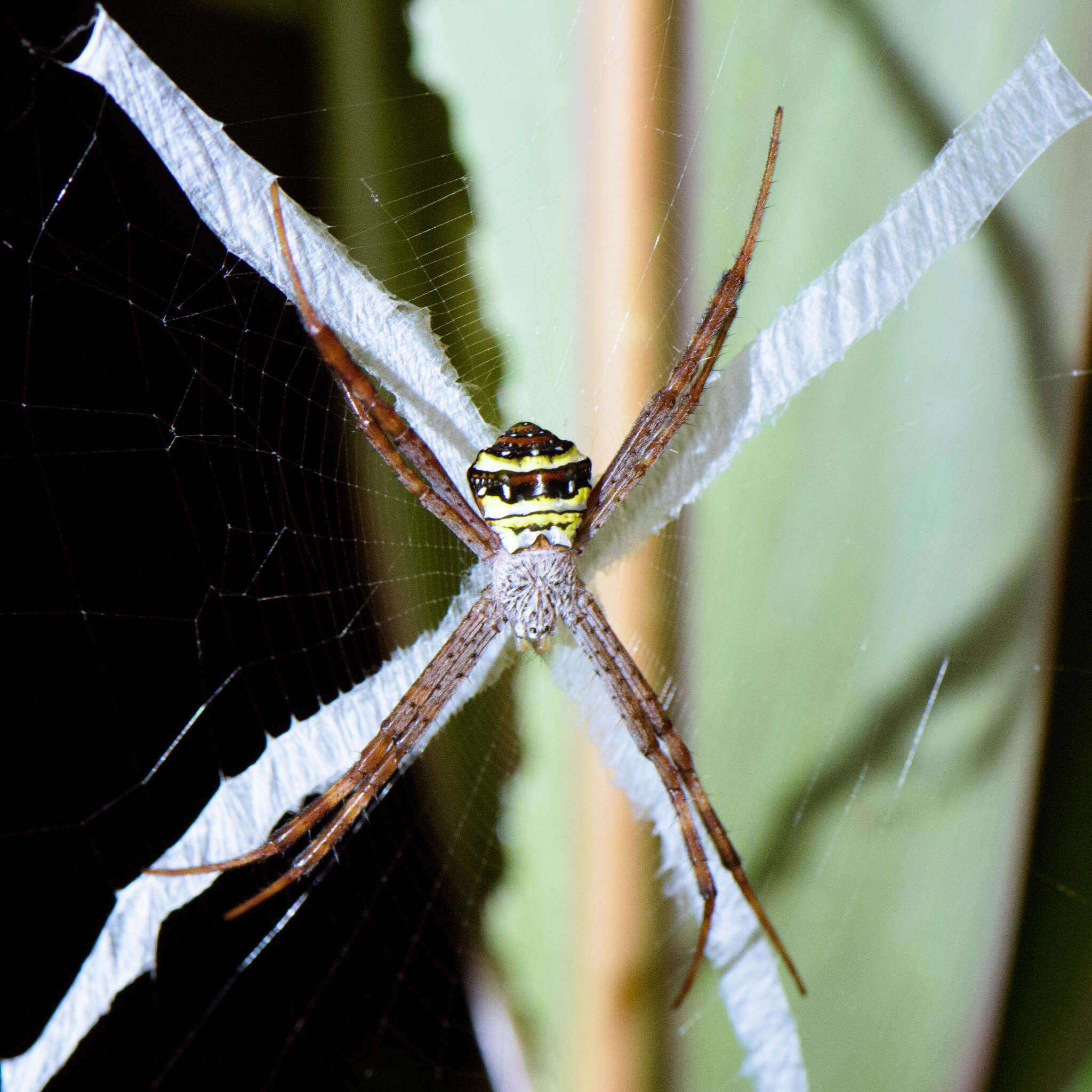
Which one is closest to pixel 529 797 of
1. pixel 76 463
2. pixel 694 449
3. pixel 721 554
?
pixel 721 554

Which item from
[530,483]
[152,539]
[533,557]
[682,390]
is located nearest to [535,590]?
[533,557]

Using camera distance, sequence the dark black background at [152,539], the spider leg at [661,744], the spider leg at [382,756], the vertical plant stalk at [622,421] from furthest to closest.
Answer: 1. the spider leg at [661,744]
2. the spider leg at [382,756]
3. the vertical plant stalk at [622,421]
4. the dark black background at [152,539]

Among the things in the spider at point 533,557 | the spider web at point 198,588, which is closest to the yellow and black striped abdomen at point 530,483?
the spider at point 533,557

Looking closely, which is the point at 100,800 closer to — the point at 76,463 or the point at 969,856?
the point at 76,463

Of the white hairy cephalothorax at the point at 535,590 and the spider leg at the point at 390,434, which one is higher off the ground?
the spider leg at the point at 390,434

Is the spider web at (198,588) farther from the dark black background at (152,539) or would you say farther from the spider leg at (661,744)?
the spider leg at (661,744)
